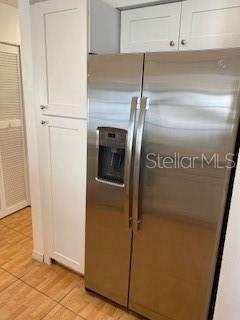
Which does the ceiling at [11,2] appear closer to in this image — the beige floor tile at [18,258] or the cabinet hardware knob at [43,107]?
the cabinet hardware knob at [43,107]

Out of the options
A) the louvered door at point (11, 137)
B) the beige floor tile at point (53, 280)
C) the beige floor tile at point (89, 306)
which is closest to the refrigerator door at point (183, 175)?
the beige floor tile at point (89, 306)

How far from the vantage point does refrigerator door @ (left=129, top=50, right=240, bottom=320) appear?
3.98 feet

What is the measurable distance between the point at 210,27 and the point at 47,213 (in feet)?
5.87

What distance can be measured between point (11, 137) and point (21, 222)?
99cm

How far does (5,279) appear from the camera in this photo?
2.08 meters

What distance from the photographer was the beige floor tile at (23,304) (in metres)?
1.75

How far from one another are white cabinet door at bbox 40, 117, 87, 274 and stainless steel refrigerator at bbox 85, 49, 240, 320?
0.60ft

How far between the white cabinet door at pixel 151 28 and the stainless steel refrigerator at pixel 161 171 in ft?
1.27

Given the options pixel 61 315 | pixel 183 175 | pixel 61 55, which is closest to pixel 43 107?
Answer: pixel 61 55

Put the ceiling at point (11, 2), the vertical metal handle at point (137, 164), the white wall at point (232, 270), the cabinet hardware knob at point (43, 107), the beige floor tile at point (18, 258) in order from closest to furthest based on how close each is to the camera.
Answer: the white wall at point (232, 270), the vertical metal handle at point (137, 164), the cabinet hardware knob at point (43, 107), the beige floor tile at point (18, 258), the ceiling at point (11, 2)

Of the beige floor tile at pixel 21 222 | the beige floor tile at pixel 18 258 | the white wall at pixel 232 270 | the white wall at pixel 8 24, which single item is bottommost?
the beige floor tile at pixel 18 258

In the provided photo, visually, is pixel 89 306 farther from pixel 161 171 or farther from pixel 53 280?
pixel 161 171

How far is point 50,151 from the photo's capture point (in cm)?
197

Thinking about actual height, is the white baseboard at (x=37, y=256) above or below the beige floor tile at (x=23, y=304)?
above
